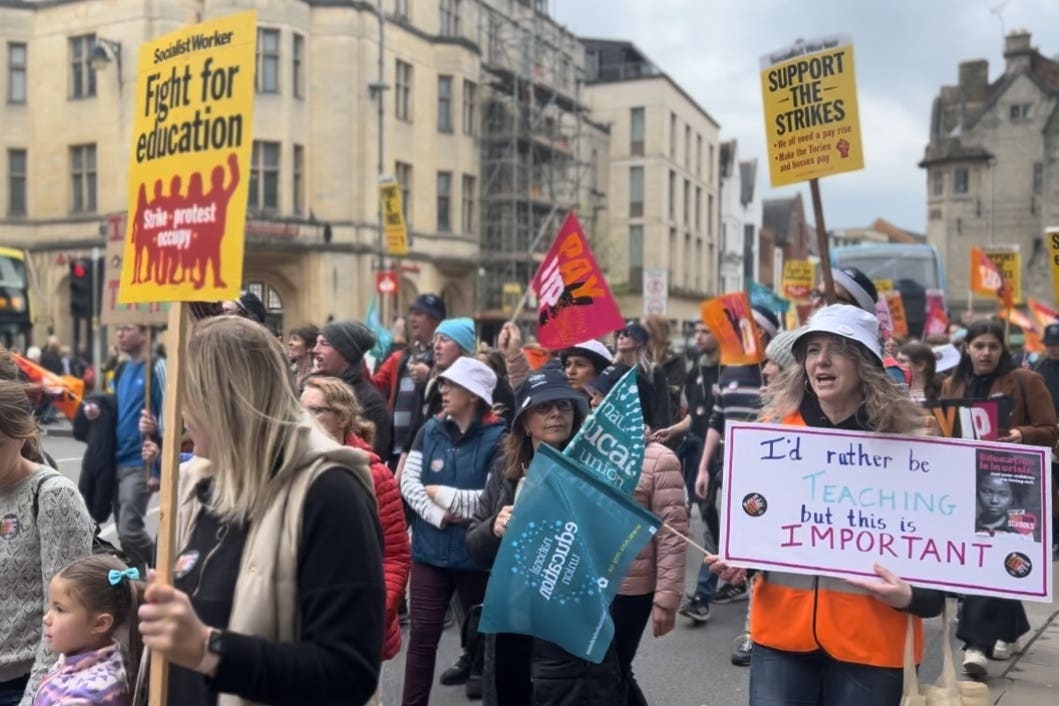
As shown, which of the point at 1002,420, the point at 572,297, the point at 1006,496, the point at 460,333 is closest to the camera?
the point at 1006,496

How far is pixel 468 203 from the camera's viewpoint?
134 feet

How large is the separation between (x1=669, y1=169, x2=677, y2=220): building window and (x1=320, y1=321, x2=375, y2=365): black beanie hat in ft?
174

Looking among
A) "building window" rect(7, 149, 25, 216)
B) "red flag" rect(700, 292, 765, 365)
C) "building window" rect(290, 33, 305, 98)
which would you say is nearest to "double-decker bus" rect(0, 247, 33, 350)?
"building window" rect(7, 149, 25, 216)

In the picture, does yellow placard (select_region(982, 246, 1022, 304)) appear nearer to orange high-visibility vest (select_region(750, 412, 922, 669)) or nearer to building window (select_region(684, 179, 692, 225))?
orange high-visibility vest (select_region(750, 412, 922, 669))

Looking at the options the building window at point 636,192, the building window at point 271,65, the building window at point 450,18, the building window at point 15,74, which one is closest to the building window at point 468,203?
the building window at point 450,18

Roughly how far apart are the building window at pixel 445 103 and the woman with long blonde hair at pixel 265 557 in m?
37.5

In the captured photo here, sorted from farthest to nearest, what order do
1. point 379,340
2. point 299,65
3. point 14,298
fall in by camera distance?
1. point 299,65
2. point 14,298
3. point 379,340

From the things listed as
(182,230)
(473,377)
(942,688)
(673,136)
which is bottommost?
(942,688)

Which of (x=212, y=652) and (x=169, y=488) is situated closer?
(x=212, y=652)

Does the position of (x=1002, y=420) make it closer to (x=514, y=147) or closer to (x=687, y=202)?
(x=514, y=147)

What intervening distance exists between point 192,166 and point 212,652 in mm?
1203

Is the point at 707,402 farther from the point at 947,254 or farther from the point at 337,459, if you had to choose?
the point at 947,254

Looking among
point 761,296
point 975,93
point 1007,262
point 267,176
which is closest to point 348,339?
point 761,296

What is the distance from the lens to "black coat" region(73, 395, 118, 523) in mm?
7570
